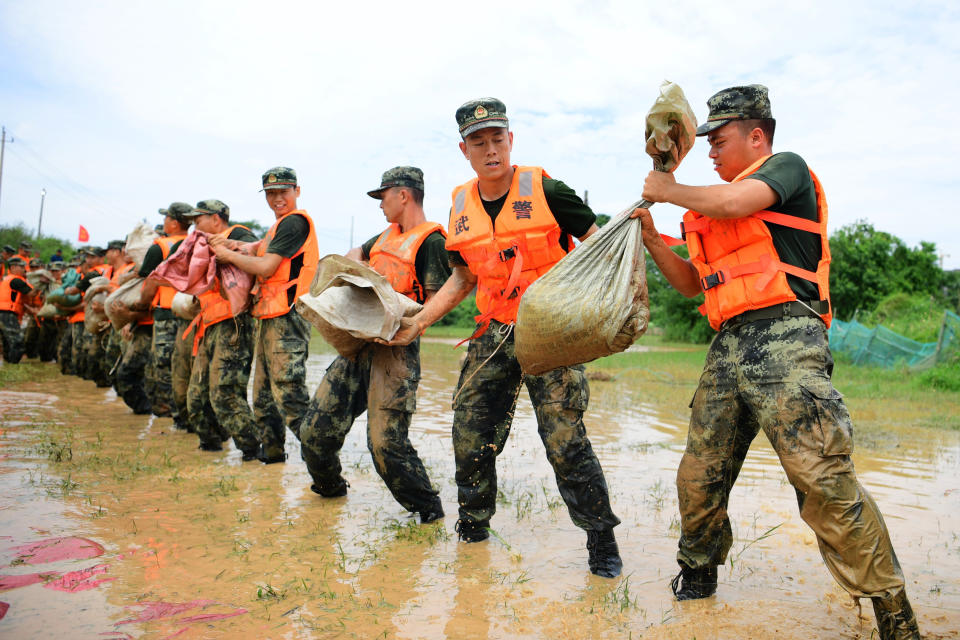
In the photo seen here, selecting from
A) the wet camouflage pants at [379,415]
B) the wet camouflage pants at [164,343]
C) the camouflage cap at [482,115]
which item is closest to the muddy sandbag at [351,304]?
the wet camouflage pants at [379,415]

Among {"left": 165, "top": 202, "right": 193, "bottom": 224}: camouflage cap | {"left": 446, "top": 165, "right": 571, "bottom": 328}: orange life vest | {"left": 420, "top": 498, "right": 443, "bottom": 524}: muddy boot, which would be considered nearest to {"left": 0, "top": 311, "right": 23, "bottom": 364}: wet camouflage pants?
{"left": 165, "top": 202, "right": 193, "bottom": 224}: camouflage cap

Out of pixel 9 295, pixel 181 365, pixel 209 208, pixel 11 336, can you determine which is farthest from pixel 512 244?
pixel 9 295

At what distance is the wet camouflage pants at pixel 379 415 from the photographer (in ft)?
14.5

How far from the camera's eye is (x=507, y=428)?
407cm

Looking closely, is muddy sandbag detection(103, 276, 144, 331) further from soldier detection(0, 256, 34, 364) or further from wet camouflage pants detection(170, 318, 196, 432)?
soldier detection(0, 256, 34, 364)

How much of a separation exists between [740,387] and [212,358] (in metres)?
4.77

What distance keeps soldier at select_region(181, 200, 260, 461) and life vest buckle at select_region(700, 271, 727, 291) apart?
4.06 m

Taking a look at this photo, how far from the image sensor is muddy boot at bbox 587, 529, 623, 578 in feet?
12.0

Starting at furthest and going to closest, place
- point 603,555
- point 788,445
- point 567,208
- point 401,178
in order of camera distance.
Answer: point 401,178 < point 567,208 < point 603,555 < point 788,445

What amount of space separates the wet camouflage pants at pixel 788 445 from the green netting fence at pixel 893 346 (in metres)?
13.7

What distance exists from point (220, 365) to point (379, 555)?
302cm

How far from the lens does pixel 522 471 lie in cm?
606

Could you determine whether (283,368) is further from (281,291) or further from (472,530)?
(472,530)

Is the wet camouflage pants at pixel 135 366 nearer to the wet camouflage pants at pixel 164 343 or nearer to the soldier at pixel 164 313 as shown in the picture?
the soldier at pixel 164 313
